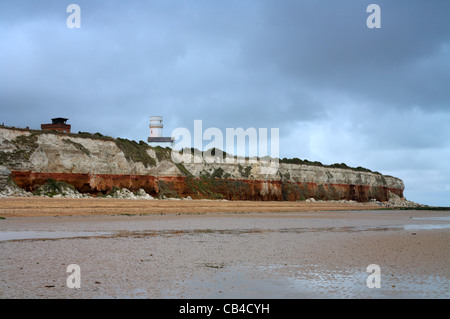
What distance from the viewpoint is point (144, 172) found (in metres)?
48.8

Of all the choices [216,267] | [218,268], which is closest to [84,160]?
[216,267]

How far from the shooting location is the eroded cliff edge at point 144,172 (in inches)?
1490

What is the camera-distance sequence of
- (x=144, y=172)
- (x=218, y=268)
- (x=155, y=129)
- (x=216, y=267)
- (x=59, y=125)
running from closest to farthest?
(x=218, y=268), (x=216, y=267), (x=144, y=172), (x=59, y=125), (x=155, y=129)

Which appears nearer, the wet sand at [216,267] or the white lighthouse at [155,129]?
the wet sand at [216,267]

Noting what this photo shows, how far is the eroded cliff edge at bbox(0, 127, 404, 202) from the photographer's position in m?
37.8

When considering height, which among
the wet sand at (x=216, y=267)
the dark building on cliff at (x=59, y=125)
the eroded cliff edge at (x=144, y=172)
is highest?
the dark building on cliff at (x=59, y=125)

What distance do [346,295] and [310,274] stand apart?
65.5 inches

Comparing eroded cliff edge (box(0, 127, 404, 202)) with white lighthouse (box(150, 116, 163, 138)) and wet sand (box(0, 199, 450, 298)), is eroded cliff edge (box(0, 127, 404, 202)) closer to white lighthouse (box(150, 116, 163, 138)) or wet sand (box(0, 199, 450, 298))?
white lighthouse (box(150, 116, 163, 138))

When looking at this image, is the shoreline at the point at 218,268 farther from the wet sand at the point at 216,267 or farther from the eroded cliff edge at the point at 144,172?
the eroded cliff edge at the point at 144,172

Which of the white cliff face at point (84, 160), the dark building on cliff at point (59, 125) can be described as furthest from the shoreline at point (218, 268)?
the dark building on cliff at point (59, 125)

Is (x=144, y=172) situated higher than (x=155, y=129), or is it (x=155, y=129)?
(x=155, y=129)

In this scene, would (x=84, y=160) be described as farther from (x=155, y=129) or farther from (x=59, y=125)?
(x=155, y=129)
